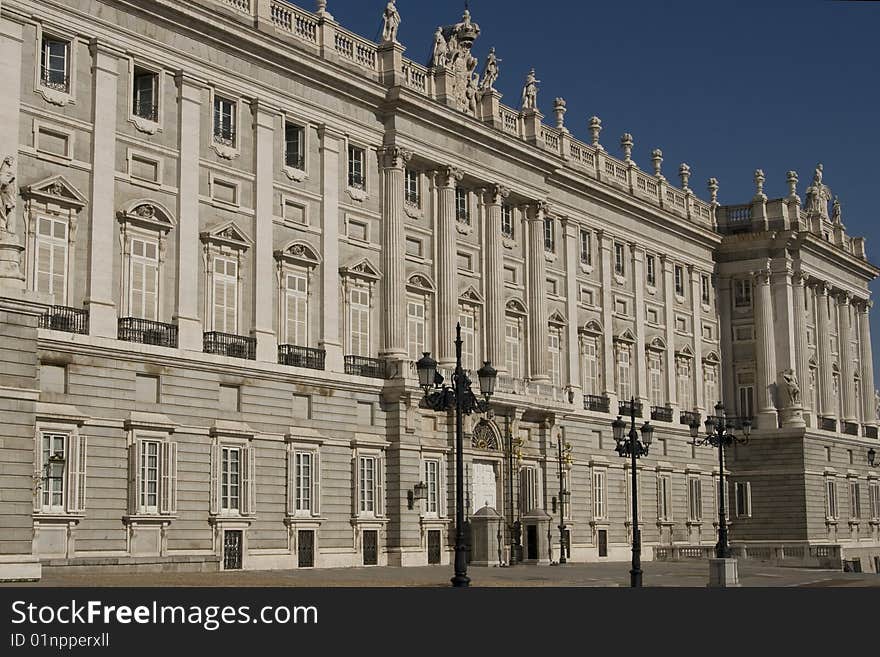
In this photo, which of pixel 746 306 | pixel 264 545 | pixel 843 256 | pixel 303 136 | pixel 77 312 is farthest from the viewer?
pixel 843 256

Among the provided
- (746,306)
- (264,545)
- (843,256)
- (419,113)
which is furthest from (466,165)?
(843,256)

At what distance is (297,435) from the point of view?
46.2 meters

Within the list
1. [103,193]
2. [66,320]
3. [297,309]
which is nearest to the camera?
[66,320]

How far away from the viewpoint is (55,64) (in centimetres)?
4016

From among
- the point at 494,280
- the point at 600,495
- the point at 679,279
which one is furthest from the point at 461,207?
the point at 679,279

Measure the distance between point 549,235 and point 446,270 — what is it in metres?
10.3

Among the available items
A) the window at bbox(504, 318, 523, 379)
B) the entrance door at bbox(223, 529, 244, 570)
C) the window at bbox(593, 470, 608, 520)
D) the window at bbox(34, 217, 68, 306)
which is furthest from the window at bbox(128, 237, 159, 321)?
the window at bbox(593, 470, 608, 520)

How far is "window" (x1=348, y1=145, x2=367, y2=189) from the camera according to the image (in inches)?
2007

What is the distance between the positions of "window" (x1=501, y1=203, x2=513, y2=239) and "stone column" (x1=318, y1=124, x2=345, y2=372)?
1142 centimetres

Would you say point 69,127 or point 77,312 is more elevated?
point 69,127

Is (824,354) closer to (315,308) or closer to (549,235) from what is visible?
(549,235)
